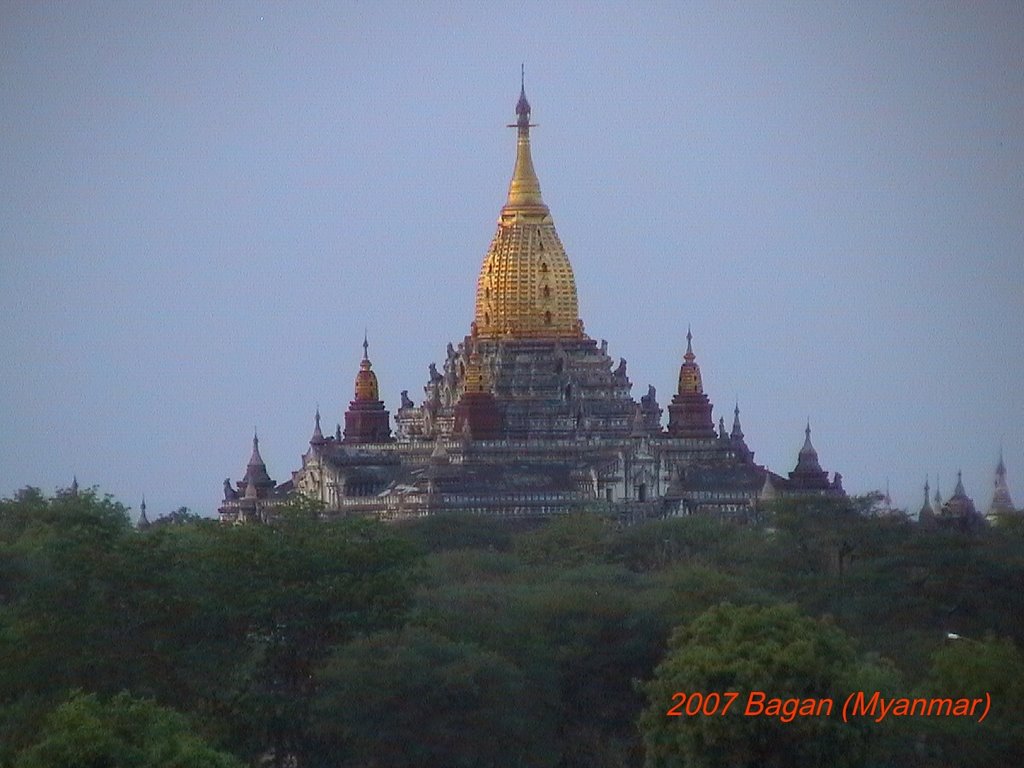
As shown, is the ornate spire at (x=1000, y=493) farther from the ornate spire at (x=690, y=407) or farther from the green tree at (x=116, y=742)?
the green tree at (x=116, y=742)

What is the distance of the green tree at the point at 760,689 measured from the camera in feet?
169

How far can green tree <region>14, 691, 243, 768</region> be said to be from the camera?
49.0 m

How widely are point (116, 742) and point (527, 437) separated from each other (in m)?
57.5

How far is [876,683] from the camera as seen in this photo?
53.1 metres

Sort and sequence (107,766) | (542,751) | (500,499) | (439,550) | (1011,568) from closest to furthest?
(107,766) → (542,751) → (1011,568) → (439,550) → (500,499)

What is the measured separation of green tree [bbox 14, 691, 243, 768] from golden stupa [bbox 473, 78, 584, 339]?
194 ft

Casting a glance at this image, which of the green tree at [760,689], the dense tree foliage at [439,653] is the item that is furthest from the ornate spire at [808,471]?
the green tree at [760,689]

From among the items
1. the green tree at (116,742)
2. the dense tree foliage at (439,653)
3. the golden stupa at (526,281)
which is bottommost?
the green tree at (116,742)

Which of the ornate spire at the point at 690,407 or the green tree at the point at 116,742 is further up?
the ornate spire at the point at 690,407

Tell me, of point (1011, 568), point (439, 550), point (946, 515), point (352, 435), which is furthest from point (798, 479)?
point (1011, 568)

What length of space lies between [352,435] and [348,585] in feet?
165

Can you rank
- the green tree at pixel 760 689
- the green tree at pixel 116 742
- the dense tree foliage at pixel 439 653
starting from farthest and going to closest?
1. the dense tree foliage at pixel 439 653
2. the green tree at pixel 760 689
3. the green tree at pixel 116 742

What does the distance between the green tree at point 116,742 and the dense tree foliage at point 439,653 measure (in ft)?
0.23

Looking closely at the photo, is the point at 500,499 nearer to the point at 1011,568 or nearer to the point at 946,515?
the point at 946,515
